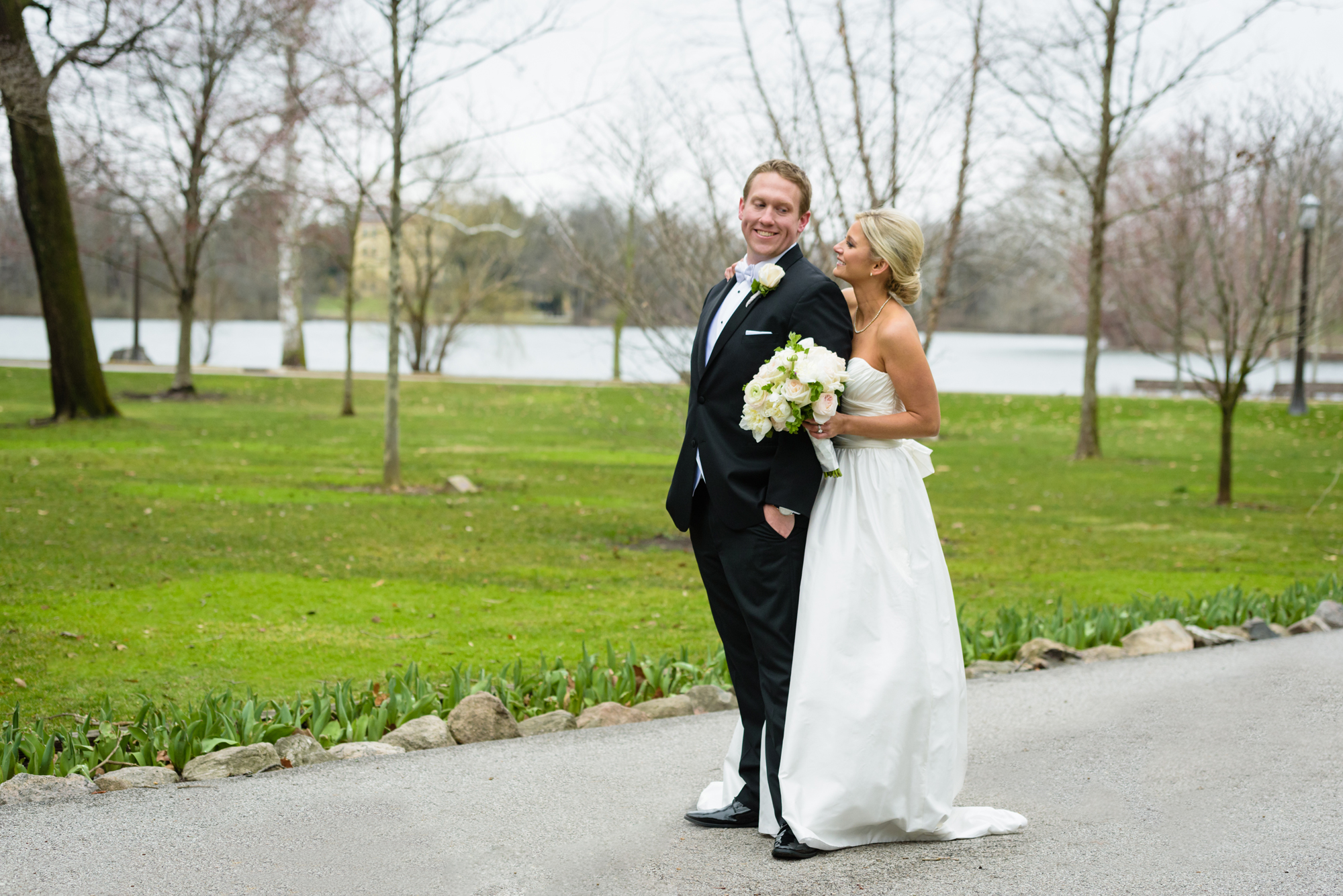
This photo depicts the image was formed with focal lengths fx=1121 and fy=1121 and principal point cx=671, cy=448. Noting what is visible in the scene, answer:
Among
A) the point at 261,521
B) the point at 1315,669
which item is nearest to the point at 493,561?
the point at 261,521

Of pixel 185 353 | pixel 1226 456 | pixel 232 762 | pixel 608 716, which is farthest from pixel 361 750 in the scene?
pixel 185 353

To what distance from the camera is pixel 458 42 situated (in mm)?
12430

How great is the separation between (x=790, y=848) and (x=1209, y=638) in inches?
168

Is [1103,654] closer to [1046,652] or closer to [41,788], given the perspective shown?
[1046,652]

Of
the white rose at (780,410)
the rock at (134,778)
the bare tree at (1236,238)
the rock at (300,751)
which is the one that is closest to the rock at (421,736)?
the rock at (300,751)

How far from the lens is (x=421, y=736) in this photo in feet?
15.8

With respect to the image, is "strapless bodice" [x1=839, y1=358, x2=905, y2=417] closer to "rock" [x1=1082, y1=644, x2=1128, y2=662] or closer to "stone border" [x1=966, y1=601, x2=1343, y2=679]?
"stone border" [x1=966, y1=601, x2=1343, y2=679]

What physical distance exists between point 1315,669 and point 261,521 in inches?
343

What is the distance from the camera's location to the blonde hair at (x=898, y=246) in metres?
3.58

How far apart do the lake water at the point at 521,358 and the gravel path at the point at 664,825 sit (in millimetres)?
26634

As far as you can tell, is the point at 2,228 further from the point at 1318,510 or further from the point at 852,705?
the point at 852,705

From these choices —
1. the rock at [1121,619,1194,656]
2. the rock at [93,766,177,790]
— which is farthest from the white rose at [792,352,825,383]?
the rock at [1121,619,1194,656]

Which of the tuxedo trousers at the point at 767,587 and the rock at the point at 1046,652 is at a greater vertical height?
the tuxedo trousers at the point at 767,587

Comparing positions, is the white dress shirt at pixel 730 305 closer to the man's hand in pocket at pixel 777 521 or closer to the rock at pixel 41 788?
the man's hand in pocket at pixel 777 521
